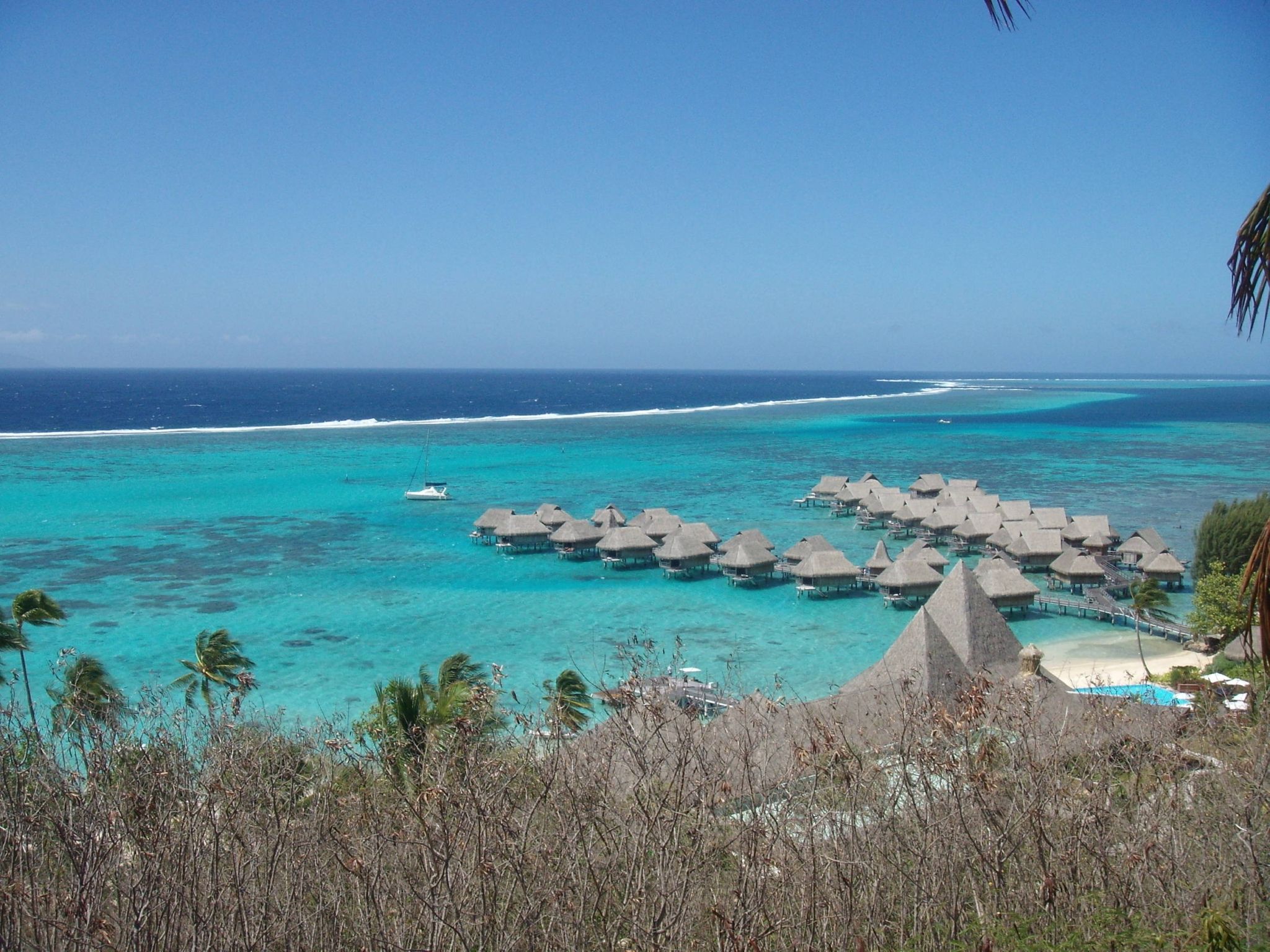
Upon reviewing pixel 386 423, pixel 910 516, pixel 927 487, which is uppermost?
pixel 386 423

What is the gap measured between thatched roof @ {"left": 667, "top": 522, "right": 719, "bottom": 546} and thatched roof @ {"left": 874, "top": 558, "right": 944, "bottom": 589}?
5247mm

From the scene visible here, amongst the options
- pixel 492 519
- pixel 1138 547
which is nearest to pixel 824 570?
pixel 1138 547

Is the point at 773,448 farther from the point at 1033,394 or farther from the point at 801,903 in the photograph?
the point at 1033,394

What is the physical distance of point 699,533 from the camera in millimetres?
25328

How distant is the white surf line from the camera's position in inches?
2370

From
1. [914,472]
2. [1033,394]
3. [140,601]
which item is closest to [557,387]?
[1033,394]

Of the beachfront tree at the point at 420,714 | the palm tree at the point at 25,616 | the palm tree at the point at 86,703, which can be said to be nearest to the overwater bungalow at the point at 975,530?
the beachfront tree at the point at 420,714

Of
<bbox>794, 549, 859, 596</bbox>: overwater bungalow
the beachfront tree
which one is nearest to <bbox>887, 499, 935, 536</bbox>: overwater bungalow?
<bbox>794, 549, 859, 596</bbox>: overwater bungalow

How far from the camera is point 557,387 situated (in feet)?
478

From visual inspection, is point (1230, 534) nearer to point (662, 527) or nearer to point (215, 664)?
point (662, 527)

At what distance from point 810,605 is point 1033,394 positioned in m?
131

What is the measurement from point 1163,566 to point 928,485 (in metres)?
12.6

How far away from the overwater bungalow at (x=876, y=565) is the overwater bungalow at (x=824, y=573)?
0.27 meters

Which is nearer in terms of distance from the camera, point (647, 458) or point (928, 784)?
point (928, 784)
